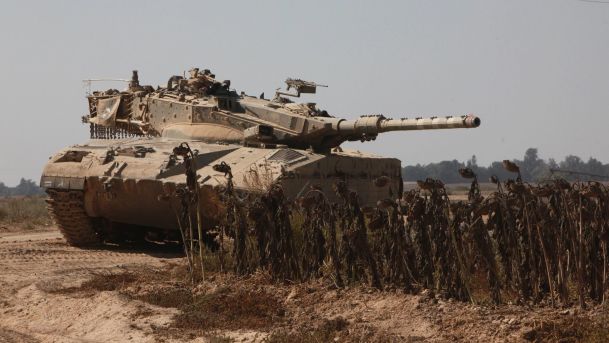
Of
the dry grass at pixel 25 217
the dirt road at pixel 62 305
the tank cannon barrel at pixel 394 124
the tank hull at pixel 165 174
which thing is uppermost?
the tank cannon barrel at pixel 394 124

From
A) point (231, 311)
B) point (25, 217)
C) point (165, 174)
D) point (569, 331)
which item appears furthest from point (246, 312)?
point (25, 217)

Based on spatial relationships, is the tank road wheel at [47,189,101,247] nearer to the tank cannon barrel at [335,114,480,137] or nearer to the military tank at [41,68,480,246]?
the military tank at [41,68,480,246]

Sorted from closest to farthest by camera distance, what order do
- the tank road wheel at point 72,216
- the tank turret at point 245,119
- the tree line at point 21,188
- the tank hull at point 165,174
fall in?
1. the tank hull at point 165,174
2. the tank road wheel at point 72,216
3. the tank turret at point 245,119
4. the tree line at point 21,188

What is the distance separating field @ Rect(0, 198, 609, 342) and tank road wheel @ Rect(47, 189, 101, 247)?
3.20 m

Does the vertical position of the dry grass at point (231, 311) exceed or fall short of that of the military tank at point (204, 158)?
it falls short

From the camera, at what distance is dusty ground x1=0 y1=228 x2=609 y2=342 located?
6.69 metres

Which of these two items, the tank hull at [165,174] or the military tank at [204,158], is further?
the military tank at [204,158]

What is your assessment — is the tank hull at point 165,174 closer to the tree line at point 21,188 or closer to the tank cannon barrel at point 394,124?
the tank cannon barrel at point 394,124

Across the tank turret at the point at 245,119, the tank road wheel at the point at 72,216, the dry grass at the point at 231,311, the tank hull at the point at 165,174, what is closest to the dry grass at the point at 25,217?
the tank turret at the point at 245,119

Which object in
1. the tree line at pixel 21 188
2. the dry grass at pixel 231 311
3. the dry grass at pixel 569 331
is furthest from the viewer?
the tree line at pixel 21 188

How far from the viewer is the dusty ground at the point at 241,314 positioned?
21.9 ft

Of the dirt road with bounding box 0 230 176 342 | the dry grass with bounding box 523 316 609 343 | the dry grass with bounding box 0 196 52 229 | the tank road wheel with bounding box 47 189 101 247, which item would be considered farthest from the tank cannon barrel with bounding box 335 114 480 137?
the dry grass with bounding box 0 196 52 229

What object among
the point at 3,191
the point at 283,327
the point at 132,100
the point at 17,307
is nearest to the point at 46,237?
the point at 132,100

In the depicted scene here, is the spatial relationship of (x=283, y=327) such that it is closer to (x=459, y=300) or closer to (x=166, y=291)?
(x=459, y=300)
